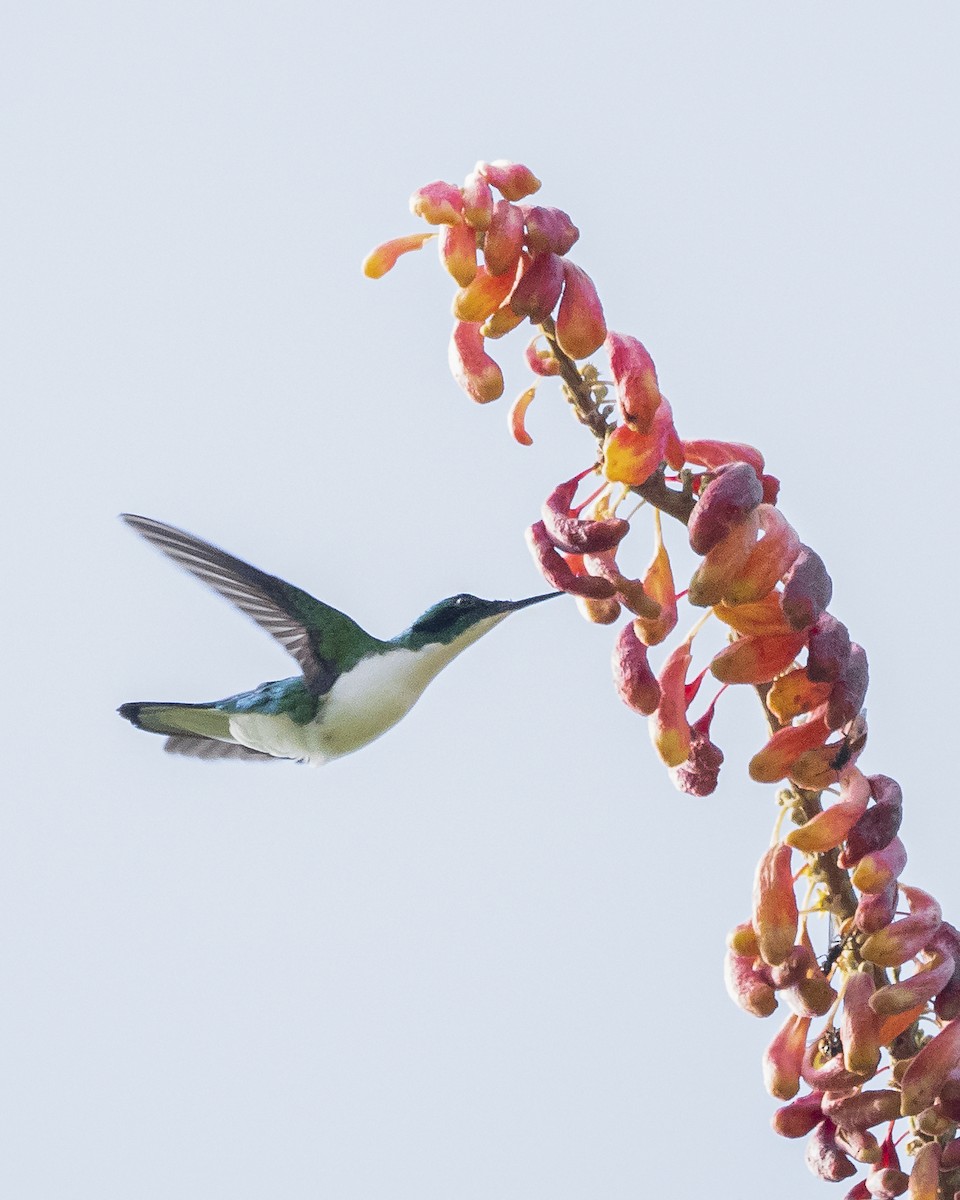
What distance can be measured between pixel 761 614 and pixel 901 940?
78 centimetres

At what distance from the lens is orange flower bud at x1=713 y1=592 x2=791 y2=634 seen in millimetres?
3406

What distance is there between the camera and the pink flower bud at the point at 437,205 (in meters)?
3.46

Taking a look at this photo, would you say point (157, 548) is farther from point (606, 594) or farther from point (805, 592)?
point (805, 592)

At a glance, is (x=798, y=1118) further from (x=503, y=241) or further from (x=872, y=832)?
(x=503, y=241)

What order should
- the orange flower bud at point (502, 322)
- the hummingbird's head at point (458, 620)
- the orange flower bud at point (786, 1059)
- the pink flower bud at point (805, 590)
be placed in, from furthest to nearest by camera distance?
1. the hummingbird's head at point (458, 620)
2. the orange flower bud at point (786, 1059)
3. the orange flower bud at point (502, 322)
4. the pink flower bud at point (805, 590)

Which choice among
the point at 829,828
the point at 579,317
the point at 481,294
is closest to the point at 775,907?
the point at 829,828

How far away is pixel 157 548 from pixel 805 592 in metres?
2.73

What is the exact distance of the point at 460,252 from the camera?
11.5 feet

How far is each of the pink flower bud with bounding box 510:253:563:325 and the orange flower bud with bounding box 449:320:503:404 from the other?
0.90 feet

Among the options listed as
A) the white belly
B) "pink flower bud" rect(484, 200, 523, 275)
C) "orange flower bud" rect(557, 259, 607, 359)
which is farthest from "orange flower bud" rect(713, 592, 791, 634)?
the white belly

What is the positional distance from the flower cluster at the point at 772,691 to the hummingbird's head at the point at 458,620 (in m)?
2.04

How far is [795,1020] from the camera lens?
12.1 feet

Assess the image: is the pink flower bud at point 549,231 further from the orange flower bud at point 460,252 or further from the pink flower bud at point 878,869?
the pink flower bud at point 878,869

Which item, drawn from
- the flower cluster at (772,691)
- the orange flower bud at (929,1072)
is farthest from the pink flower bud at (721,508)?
the orange flower bud at (929,1072)
